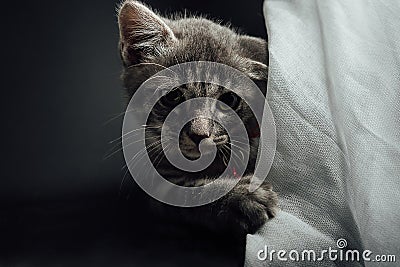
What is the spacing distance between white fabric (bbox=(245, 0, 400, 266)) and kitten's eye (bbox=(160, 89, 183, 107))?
0.16 metres

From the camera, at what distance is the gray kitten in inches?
38.2

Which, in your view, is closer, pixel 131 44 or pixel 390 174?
pixel 390 174

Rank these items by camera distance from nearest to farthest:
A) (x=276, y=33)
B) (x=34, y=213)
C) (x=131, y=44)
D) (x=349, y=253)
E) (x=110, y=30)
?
1. (x=349, y=253)
2. (x=276, y=33)
3. (x=131, y=44)
4. (x=34, y=213)
5. (x=110, y=30)

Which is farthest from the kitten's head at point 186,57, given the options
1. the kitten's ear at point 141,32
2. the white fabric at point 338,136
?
the white fabric at point 338,136

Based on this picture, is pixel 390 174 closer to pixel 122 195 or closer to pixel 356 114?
pixel 356 114

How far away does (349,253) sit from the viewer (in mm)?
877

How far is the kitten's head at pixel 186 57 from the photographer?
101cm

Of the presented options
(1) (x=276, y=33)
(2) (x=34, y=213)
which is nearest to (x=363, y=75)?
(1) (x=276, y=33)

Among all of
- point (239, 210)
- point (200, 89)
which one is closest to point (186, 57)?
point (200, 89)

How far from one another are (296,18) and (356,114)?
0.22 meters

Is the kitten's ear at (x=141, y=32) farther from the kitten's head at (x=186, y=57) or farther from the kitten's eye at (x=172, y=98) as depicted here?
the kitten's eye at (x=172, y=98)

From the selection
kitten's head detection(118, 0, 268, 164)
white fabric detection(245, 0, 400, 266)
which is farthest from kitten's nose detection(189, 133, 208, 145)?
white fabric detection(245, 0, 400, 266)

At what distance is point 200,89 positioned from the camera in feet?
3.36

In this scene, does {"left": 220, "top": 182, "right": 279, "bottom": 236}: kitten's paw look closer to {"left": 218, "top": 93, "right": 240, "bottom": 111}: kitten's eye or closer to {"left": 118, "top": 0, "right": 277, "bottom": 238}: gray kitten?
{"left": 118, "top": 0, "right": 277, "bottom": 238}: gray kitten
